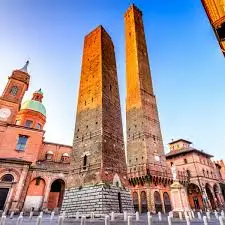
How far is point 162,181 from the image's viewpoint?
948 inches

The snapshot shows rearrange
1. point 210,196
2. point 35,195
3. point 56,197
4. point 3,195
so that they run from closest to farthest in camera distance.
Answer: point 3,195, point 35,195, point 56,197, point 210,196

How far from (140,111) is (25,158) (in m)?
18.4

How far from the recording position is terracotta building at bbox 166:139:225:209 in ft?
104

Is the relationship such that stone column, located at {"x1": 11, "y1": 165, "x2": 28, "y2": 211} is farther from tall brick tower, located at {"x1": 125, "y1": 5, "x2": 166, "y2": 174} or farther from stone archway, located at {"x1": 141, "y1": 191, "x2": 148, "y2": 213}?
stone archway, located at {"x1": 141, "y1": 191, "x2": 148, "y2": 213}

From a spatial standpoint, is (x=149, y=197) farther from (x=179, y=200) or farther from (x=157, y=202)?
(x=179, y=200)

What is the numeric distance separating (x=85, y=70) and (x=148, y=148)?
14.0 meters

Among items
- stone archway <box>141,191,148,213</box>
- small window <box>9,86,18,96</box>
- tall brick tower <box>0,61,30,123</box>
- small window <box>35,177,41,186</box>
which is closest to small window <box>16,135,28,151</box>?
tall brick tower <box>0,61,30,123</box>

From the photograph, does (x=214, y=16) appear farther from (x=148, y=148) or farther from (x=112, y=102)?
(x=148, y=148)

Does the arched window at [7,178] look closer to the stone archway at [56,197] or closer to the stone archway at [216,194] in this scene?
the stone archway at [56,197]

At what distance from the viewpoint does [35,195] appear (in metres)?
21.8

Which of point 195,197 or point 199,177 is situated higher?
point 199,177

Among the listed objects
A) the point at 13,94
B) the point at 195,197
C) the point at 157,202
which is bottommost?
the point at 157,202

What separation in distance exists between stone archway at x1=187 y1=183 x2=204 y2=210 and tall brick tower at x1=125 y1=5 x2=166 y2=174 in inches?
454

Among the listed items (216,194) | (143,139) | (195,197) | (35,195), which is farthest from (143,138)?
(216,194)
